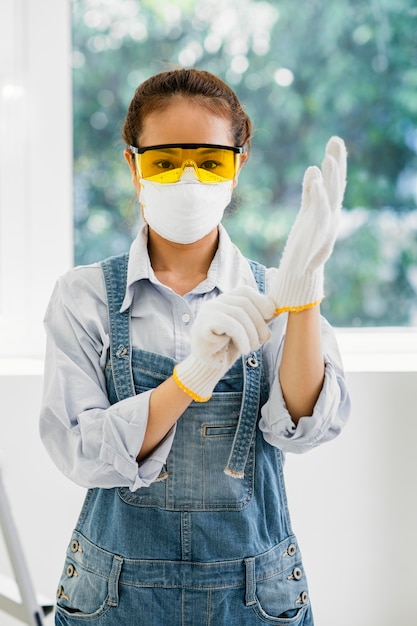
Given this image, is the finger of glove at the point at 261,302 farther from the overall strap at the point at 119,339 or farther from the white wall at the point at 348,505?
the white wall at the point at 348,505

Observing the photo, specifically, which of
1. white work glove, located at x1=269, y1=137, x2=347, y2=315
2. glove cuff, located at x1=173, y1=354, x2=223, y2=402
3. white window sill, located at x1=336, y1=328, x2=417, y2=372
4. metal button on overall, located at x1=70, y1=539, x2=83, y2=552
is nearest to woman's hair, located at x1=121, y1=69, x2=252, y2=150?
white work glove, located at x1=269, y1=137, x2=347, y2=315

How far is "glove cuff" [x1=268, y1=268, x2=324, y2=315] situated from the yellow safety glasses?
256 mm

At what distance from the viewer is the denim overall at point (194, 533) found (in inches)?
45.1

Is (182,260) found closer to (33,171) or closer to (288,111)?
(33,171)

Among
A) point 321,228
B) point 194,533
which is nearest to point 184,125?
point 321,228

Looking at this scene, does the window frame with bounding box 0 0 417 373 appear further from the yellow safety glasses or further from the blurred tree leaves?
the yellow safety glasses

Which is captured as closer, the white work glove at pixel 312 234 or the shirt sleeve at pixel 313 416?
the white work glove at pixel 312 234

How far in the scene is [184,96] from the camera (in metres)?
1.19

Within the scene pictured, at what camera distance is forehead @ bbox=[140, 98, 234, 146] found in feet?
3.86

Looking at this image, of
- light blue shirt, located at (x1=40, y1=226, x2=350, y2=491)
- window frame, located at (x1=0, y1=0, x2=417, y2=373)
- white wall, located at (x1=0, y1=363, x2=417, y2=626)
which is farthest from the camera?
window frame, located at (x1=0, y1=0, x2=417, y2=373)

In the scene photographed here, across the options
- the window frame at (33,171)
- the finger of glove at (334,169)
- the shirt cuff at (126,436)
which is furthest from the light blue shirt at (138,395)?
the window frame at (33,171)

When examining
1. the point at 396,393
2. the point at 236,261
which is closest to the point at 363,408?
the point at 396,393

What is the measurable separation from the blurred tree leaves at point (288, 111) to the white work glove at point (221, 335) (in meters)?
0.99

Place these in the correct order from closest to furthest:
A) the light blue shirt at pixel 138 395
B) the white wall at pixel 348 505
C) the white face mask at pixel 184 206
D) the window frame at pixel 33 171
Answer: the light blue shirt at pixel 138 395 < the white face mask at pixel 184 206 < the white wall at pixel 348 505 < the window frame at pixel 33 171
